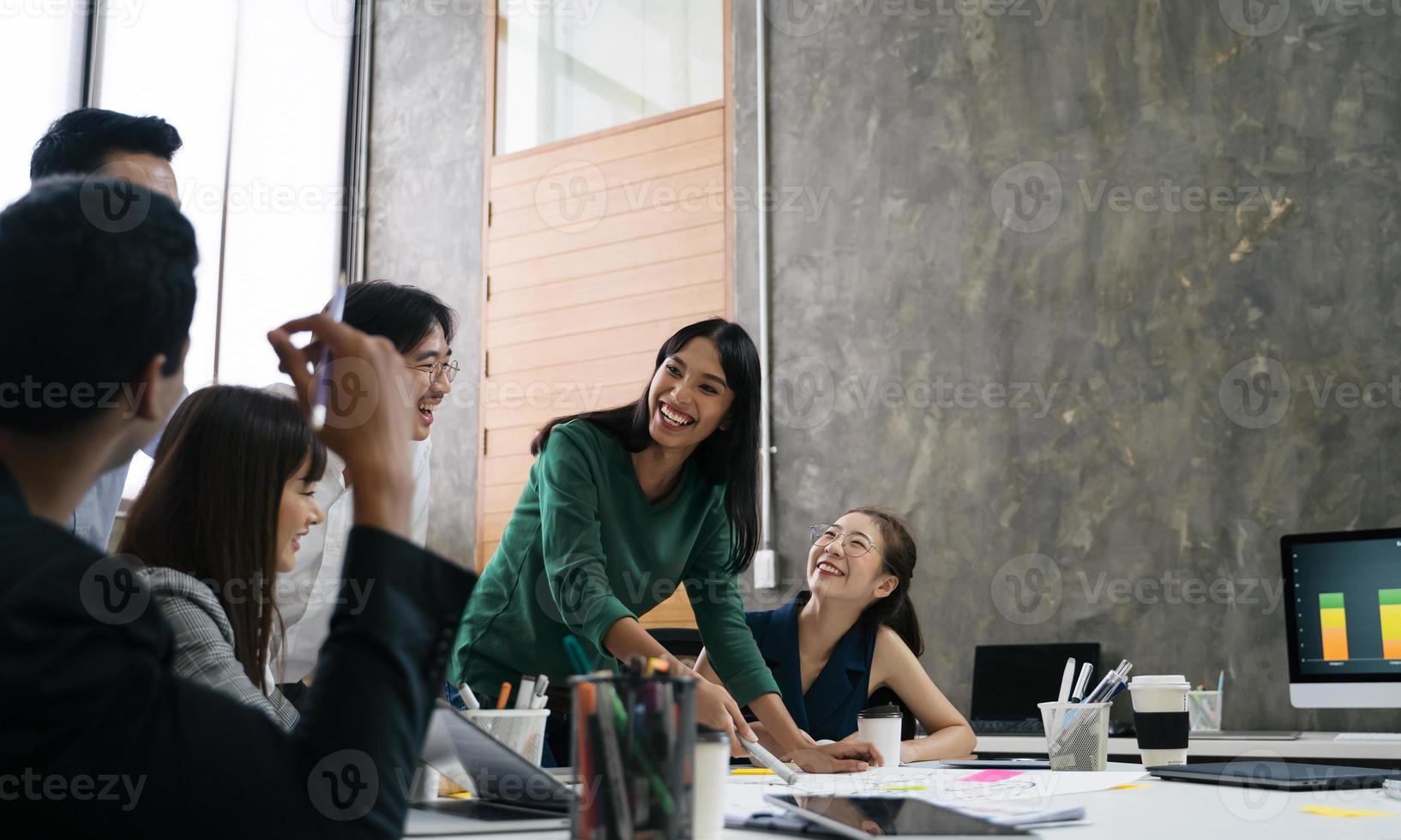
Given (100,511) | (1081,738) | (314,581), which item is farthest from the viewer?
(314,581)

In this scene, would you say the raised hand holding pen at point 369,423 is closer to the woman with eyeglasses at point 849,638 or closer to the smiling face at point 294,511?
the smiling face at point 294,511

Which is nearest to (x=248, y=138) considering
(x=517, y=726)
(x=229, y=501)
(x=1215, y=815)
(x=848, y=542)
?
(x=848, y=542)

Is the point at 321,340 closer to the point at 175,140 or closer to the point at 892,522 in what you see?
the point at 175,140

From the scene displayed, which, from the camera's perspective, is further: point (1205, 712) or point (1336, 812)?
point (1205, 712)

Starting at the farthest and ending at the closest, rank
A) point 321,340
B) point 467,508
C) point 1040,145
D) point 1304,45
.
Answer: point 467,508, point 1040,145, point 1304,45, point 321,340

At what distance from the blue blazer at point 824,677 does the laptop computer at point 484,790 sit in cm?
140

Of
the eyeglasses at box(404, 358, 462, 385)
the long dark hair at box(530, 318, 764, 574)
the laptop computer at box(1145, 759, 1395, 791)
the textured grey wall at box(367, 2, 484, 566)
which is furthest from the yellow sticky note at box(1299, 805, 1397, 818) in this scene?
the textured grey wall at box(367, 2, 484, 566)

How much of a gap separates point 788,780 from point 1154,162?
322cm

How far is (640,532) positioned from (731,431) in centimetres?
26

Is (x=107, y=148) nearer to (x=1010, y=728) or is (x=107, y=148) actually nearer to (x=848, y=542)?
(x=848, y=542)

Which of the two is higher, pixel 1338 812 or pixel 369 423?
pixel 369 423

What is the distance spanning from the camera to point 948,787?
4.35ft

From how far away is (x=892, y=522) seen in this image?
2785 millimetres

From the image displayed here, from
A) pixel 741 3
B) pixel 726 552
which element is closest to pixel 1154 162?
pixel 741 3
